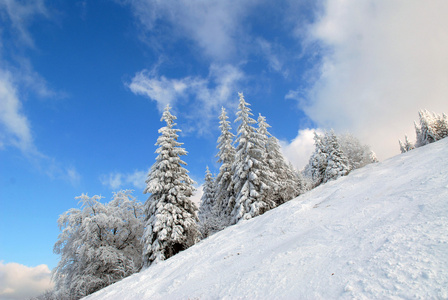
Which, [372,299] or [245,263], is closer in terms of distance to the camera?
[372,299]

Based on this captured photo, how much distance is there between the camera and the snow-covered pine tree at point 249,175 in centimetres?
2139

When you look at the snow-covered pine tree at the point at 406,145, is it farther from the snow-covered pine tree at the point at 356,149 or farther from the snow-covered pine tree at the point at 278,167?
the snow-covered pine tree at the point at 278,167

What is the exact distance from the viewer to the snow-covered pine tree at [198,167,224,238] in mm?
29703

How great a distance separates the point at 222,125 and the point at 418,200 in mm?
23514

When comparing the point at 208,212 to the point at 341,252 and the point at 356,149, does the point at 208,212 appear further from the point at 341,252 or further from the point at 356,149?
the point at 356,149

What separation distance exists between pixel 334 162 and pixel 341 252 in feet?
111

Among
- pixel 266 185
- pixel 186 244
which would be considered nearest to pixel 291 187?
pixel 266 185

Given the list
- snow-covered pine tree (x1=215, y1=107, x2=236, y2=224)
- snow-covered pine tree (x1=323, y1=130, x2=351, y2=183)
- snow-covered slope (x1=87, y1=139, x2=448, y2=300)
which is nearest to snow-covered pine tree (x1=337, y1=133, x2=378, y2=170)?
snow-covered pine tree (x1=323, y1=130, x2=351, y2=183)

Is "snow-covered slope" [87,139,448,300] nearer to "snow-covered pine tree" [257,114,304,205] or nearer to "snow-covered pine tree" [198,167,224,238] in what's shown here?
"snow-covered pine tree" [257,114,304,205]

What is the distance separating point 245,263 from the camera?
754 cm

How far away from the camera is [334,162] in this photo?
120 feet

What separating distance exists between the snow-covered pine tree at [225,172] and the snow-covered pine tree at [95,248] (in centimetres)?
959

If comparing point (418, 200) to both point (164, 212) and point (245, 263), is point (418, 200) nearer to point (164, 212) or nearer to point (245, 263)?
point (245, 263)

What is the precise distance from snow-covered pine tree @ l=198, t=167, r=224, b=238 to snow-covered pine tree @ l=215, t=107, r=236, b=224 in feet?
3.63
